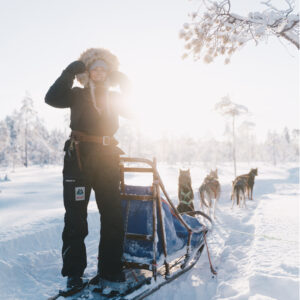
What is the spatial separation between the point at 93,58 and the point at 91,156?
3.49 ft

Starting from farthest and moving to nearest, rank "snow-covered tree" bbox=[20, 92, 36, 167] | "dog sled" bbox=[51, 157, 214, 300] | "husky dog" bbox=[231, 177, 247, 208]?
"snow-covered tree" bbox=[20, 92, 36, 167], "husky dog" bbox=[231, 177, 247, 208], "dog sled" bbox=[51, 157, 214, 300]

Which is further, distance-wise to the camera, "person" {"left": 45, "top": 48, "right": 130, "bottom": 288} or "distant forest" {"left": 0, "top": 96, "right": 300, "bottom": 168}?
"distant forest" {"left": 0, "top": 96, "right": 300, "bottom": 168}

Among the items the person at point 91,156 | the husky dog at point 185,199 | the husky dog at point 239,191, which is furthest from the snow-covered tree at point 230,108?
the person at point 91,156

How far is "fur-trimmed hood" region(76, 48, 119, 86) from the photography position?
269 centimetres

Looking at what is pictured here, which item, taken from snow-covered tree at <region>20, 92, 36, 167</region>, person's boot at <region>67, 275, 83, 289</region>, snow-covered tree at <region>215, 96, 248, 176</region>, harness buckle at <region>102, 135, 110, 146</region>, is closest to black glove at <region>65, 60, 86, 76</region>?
harness buckle at <region>102, 135, 110, 146</region>

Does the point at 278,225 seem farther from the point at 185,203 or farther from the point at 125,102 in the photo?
the point at 125,102

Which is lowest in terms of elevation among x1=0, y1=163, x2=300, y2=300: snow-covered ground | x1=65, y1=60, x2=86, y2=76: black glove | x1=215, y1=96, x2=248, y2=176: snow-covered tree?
x1=0, y1=163, x2=300, y2=300: snow-covered ground

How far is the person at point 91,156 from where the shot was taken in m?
2.45

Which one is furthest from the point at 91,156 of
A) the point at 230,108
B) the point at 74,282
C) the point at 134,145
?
the point at 134,145

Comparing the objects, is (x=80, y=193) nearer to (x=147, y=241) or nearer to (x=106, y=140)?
(x=106, y=140)

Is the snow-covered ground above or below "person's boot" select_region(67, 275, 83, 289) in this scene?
below

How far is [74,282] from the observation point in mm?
2426

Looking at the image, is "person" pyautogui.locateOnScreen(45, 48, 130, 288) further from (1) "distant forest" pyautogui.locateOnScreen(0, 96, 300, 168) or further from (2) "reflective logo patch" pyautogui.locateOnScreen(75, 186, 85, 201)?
(1) "distant forest" pyautogui.locateOnScreen(0, 96, 300, 168)

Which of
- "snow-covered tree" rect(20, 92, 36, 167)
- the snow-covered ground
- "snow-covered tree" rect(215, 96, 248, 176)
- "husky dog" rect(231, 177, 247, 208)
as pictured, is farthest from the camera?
"snow-covered tree" rect(20, 92, 36, 167)
